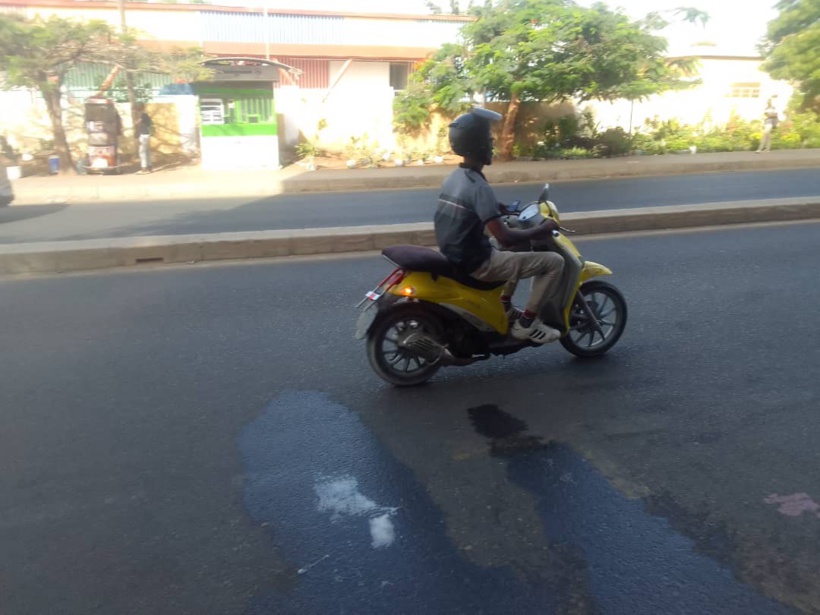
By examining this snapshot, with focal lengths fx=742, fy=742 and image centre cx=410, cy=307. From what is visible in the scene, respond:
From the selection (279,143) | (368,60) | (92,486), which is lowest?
(92,486)

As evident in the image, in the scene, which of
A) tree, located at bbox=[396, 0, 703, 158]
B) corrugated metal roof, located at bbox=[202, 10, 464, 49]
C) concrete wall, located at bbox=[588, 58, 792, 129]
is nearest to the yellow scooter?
tree, located at bbox=[396, 0, 703, 158]

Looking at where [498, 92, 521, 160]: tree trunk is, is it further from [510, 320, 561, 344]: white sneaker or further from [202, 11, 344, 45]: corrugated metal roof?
[510, 320, 561, 344]: white sneaker

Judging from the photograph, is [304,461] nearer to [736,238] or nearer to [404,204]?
[736,238]

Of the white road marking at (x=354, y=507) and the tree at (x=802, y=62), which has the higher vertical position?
the tree at (x=802, y=62)

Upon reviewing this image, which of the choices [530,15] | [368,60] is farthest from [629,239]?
[368,60]

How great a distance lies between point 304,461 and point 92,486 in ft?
3.43

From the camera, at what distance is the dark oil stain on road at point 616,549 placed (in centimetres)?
278

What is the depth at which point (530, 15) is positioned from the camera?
20.1 m

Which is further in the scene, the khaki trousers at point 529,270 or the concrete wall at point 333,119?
the concrete wall at point 333,119

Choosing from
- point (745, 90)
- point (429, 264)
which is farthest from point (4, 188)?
point (745, 90)

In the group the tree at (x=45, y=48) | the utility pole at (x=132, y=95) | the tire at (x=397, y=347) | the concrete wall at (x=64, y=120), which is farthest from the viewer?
the concrete wall at (x=64, y=120)

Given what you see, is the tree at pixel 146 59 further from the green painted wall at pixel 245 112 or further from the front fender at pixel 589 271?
the front fender at pixel 589 271

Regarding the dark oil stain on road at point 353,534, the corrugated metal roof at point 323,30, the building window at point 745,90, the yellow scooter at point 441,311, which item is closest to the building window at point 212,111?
the corrugated metal roof at point 323,30

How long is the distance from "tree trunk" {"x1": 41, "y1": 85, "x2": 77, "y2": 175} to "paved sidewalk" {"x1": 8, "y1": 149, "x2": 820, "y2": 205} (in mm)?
975
